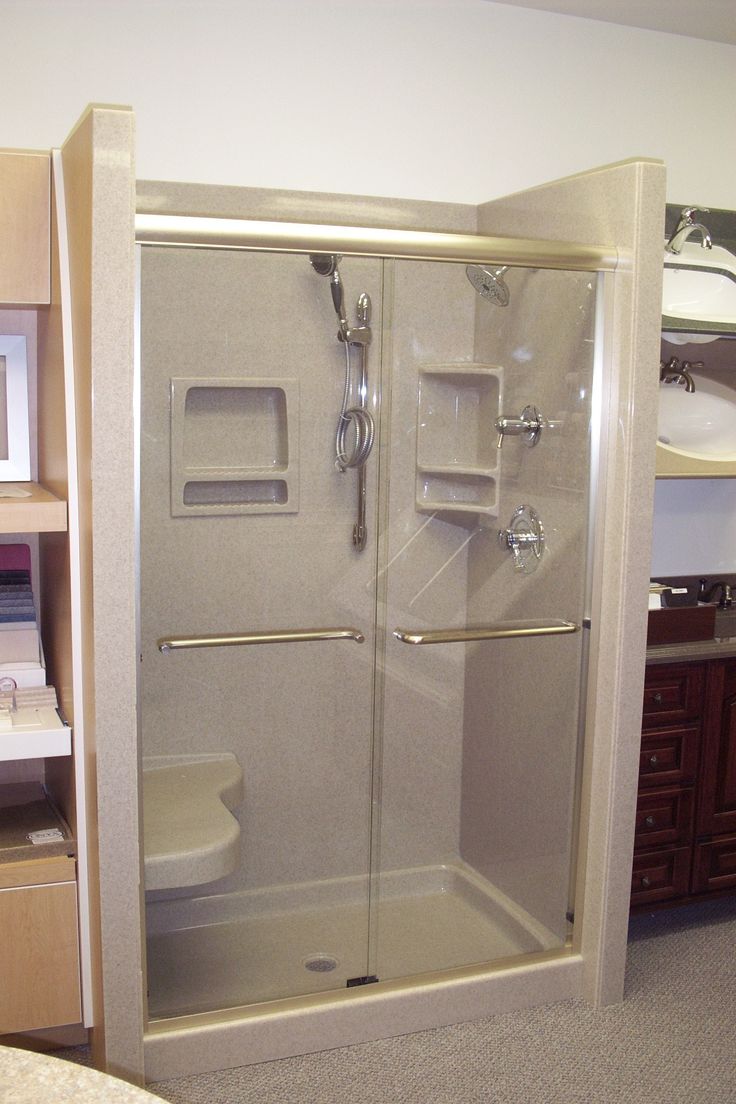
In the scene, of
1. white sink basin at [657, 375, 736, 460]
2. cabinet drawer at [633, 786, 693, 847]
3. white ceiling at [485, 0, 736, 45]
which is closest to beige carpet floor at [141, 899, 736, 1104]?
cabinet drawer at [633, 786, 693, 847]

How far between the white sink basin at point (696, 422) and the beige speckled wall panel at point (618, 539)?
73 centimetres

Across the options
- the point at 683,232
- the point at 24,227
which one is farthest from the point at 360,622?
the point at 683,232

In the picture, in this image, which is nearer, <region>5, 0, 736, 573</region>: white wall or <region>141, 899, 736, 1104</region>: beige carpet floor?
<region>141, 899, 736, 1104</region>: beige carpet floor

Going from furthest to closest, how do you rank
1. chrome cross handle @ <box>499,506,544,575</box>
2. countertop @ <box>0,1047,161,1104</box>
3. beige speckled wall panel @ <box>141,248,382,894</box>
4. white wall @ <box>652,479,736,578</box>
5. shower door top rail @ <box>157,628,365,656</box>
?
white wall @ <box>652,479,736,578</box> → chrome cross handle @ <box>499,506,544,575</box> → shower door top rail @ <box>157,628,365,656</box> → beige speckled wall panel @ <box>141,248,382,894</box> → countertop @ <box>0,1047,161,1104</box>

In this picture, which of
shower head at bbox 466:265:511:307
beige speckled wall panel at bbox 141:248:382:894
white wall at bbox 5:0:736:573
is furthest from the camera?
white wall at bbox 5:0:736:573

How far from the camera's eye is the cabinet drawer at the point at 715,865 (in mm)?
3070

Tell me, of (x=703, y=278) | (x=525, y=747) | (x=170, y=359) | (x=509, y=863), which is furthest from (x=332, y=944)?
(x=703, y=278)

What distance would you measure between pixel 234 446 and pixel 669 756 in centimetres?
151

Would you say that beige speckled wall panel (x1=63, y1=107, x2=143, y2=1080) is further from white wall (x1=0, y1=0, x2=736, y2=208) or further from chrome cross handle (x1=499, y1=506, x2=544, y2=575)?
chrome cross handle (x1=499, y1=506, x2=544, y2=575)

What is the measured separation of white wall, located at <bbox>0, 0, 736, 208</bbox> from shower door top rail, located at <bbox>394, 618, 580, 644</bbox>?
4.38 ft

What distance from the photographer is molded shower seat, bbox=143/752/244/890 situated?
2.33m

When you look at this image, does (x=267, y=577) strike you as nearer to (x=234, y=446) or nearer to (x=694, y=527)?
(x=234, y=446)

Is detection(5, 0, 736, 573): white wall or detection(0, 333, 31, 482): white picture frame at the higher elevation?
detection(5, 0, 736, 573): white wall

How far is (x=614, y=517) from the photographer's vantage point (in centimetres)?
257
